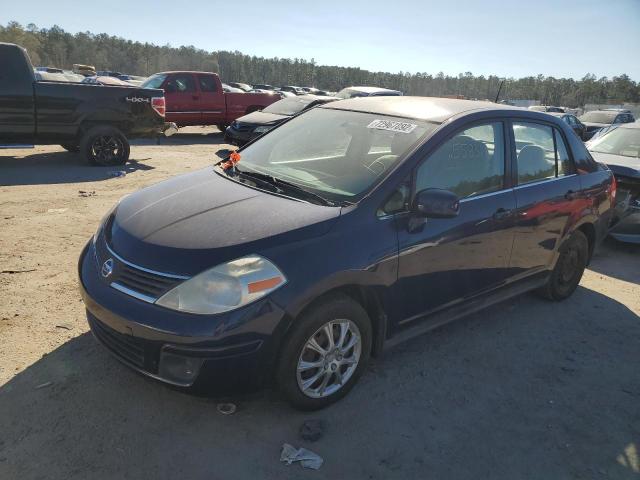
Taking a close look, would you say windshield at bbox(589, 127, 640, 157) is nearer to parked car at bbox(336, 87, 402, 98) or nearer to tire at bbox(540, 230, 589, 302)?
tire at bbox(540, 230, 589, 302)

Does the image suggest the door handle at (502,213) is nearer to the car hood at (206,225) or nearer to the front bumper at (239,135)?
the car hood at (206,225)

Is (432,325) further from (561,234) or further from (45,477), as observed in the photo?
(45,477)

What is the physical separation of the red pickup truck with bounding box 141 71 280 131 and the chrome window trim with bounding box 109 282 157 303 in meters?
→ 13.3

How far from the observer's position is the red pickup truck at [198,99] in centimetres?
1525

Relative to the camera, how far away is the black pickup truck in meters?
8.54

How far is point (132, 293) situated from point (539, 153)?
11.2ft

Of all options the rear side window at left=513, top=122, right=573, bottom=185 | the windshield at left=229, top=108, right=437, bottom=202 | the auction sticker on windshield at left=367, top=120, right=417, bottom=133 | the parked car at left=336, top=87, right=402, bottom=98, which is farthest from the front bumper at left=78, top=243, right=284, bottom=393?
the parked car at left=336, top=87, right=402, bottom=98

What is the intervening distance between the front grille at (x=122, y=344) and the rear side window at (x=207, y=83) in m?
14.2

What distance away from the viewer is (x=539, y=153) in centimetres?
420

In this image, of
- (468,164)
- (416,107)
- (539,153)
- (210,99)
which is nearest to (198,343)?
(468,164)

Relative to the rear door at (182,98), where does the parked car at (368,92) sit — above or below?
above

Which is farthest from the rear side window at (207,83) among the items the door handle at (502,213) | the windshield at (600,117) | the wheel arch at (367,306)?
the windshield at (600,117)

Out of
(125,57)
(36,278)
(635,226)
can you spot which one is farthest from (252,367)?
(125,57)

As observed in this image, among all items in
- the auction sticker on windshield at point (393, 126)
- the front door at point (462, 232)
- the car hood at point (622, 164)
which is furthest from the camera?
the car hood at point (622, 164)
